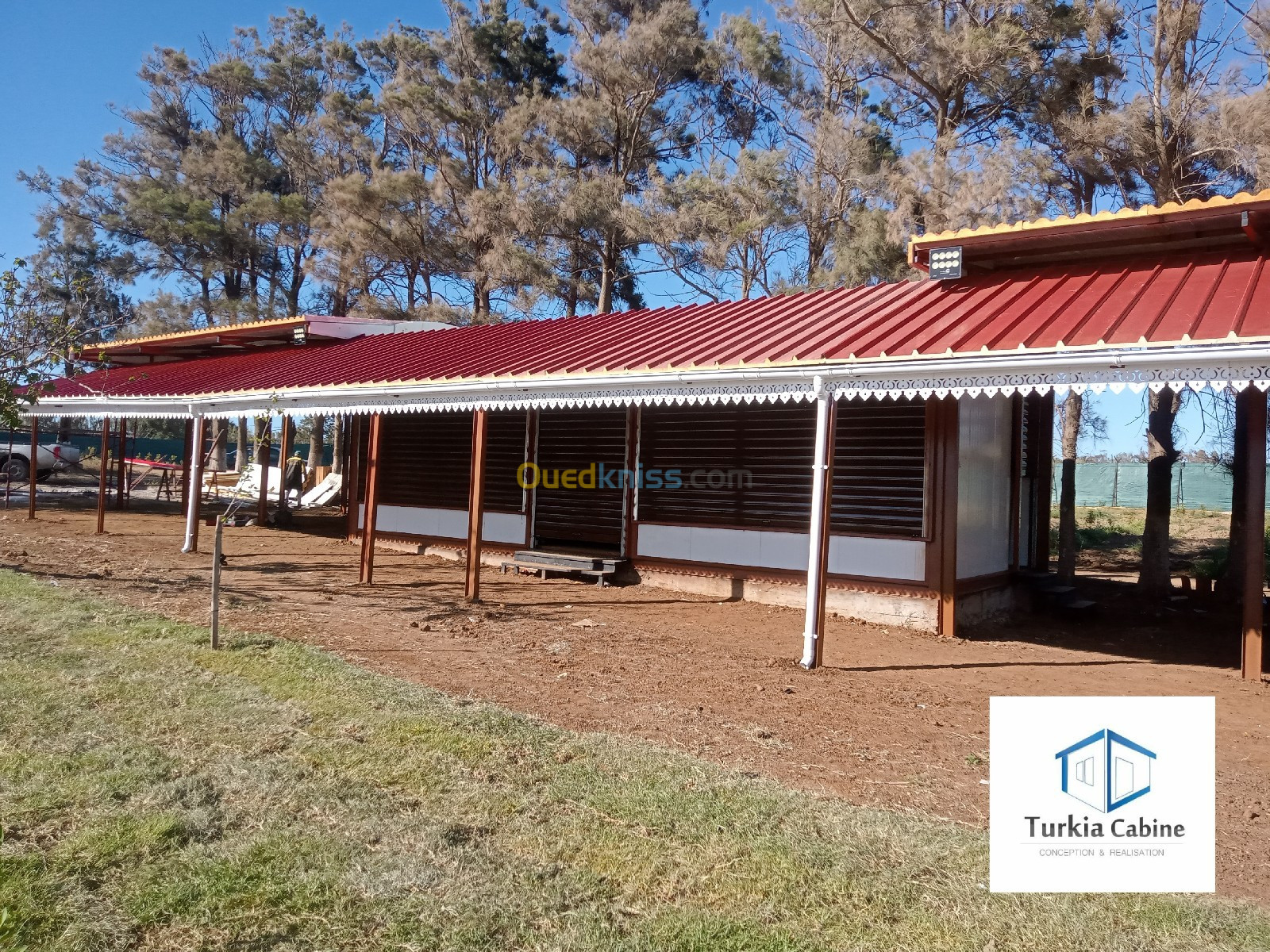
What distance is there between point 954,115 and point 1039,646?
12.0 metres

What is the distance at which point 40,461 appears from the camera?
25641mm

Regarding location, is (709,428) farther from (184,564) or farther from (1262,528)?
(184,564)

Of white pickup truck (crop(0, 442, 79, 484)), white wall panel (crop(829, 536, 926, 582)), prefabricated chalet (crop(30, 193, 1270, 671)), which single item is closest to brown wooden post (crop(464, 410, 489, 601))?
prefabricated chalet (crop(30, 193, 1270, 671))

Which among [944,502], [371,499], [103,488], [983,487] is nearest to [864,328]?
[944,502]

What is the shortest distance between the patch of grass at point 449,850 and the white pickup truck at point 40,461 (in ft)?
76.1

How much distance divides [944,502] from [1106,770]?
224 inches

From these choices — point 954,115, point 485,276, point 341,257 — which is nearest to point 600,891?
point 954,115

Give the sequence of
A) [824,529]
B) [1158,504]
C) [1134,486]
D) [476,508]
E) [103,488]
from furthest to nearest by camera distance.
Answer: [1134,486] → [103,488] → [1158,504] → [476,508] → [824,529]

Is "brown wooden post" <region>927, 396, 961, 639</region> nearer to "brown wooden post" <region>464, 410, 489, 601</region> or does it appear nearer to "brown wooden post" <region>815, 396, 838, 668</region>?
"brown wooden post" <region>815, 396, 838, 668</region>

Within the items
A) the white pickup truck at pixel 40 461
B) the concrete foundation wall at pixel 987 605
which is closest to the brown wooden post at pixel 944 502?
the concrete foundation wall at pixel 987 605

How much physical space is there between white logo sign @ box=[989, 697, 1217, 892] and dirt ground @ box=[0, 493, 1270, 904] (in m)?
0.25

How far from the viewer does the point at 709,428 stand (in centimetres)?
1139

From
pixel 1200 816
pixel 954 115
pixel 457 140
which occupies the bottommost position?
pixel 1200 816

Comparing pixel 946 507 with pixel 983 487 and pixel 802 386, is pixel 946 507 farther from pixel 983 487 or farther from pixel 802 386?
pixel 802 386
